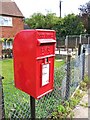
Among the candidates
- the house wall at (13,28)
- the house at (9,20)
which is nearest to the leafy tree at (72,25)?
the house at (9,20)

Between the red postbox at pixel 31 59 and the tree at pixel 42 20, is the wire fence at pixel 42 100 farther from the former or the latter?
the tree at pixel 42 20

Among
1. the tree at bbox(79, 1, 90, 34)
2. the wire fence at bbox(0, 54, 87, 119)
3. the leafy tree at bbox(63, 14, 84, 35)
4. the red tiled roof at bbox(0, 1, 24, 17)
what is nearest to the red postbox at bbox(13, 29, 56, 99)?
the wire fence at bbox(0, 54, 87, 119)

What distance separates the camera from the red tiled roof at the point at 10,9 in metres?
23.0

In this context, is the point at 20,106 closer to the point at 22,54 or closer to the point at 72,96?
the point at 22,54

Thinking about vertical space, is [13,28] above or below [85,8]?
below

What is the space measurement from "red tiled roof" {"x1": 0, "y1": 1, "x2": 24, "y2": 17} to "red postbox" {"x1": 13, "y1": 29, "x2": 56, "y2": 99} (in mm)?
20661

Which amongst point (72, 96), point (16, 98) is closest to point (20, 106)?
point (16, 98)

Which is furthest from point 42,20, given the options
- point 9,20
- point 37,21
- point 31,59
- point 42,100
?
point 31,59

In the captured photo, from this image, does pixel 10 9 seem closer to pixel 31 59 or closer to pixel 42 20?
pixel 42 20

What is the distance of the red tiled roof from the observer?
906 inches

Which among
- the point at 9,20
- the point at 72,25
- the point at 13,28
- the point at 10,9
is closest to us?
the point at 9,20

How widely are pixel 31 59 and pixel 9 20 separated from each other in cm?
2150

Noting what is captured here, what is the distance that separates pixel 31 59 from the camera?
222 cm

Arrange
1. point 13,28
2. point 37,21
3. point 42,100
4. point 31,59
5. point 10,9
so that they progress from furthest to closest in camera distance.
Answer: point 37,21 < point 10,9 < point 13,28 < point 42,100 < point 31,59
